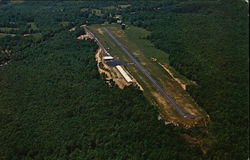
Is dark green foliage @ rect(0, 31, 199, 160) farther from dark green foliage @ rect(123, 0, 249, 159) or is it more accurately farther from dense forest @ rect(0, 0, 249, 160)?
dark green foliage @ rect(123, 0, 249, 159)

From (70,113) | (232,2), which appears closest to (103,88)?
(70,113)

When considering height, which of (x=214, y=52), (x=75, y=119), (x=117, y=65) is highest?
(x=214, y=52)

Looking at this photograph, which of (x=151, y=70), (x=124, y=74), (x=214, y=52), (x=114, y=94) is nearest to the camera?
(x=114, y=94)

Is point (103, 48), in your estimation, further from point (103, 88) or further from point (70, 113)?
point (70, 113)

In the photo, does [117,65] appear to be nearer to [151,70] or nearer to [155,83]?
[151,70]

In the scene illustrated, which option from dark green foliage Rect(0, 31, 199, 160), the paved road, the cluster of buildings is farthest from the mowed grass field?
dark green foliage Rect(0, 31, 199, 160)

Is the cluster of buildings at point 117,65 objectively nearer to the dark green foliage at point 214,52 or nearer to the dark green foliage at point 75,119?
the dark green foliage at point 75,119

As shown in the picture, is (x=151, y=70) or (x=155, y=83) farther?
(x=151, y=70)

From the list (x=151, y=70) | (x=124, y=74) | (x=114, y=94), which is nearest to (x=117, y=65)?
(x=124, y=74)
